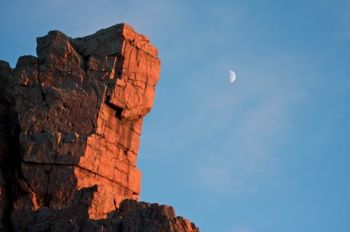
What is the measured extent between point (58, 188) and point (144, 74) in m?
9.78

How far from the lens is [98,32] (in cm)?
5450

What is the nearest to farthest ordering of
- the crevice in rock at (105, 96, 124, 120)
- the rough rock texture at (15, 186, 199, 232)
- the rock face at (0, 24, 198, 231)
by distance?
the rough rock texture at (15, 186, 199, 232), the rock face at (0, 24, 198, 231), the crevice in rock at (105, 96, 124, 120)

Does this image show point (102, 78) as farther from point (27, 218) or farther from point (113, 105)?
point (27, 218)

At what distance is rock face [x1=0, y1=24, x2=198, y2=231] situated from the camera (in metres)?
47.5

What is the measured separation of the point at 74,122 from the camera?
49.9m

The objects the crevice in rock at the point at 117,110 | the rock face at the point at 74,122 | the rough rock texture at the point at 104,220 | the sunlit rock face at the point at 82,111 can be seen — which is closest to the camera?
the rough rock texture at the point at 104,220

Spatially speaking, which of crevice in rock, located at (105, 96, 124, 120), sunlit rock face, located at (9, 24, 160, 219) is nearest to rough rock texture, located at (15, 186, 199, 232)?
sunlit rock face, located at (9, 24, 160, 219)

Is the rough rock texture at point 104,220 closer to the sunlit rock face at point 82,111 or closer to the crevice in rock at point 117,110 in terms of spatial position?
the sunlit rock face at point 82,111

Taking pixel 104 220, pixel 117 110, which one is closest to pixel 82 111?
pixel 117 110

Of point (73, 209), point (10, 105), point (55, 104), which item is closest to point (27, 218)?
point (73, 209)

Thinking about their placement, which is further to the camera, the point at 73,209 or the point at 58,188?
the point at 58,188

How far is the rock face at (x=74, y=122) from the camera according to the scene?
156 ft

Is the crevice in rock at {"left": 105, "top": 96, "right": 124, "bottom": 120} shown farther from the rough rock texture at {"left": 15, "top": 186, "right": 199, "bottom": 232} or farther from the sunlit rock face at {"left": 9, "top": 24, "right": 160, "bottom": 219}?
the rough rock texture at {"left": 15, "top": 186, "right": 199, "bottom": 232}

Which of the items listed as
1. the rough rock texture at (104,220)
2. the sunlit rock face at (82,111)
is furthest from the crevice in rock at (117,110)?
the rough rock texture at (104,220)
